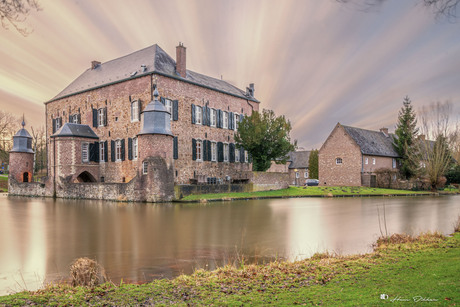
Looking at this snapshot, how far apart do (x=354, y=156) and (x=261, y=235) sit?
30.2 meters

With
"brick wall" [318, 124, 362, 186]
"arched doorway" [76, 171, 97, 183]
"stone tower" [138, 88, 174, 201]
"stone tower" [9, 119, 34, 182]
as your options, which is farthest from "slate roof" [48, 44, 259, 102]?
"brick wall" [318, 124, 362, 186]

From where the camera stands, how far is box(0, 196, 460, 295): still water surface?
705cm

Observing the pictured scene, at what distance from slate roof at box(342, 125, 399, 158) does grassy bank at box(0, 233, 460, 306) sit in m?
33.6

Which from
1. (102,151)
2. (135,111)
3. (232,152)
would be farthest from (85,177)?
(232,152)

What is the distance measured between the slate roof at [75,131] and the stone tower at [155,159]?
8.98m

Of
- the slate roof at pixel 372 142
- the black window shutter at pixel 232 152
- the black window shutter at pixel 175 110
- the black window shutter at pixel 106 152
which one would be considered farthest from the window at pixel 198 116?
the slate roof at pixel 372 142

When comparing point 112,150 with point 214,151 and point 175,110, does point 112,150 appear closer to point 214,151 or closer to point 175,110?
point 175,110

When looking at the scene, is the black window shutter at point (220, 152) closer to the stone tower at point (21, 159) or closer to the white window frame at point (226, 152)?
the white window frame at point (226, 152)

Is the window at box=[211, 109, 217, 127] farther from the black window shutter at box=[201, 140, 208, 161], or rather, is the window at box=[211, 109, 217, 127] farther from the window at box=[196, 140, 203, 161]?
the window at box=[196, 140, 203, 161]

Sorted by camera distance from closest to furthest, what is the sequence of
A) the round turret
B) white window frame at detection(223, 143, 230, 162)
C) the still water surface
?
the still water surface → the round turret → white window frame at detection(223, 143, 230, 162)

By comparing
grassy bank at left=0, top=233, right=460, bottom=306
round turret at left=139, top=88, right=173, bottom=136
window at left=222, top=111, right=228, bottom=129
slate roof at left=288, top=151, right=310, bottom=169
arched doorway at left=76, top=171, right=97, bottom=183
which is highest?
window at left=222, top=111, right=228, bottom=129

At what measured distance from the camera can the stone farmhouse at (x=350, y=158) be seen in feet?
124

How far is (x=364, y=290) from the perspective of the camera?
469 centimetres

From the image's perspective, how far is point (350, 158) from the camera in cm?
3856
